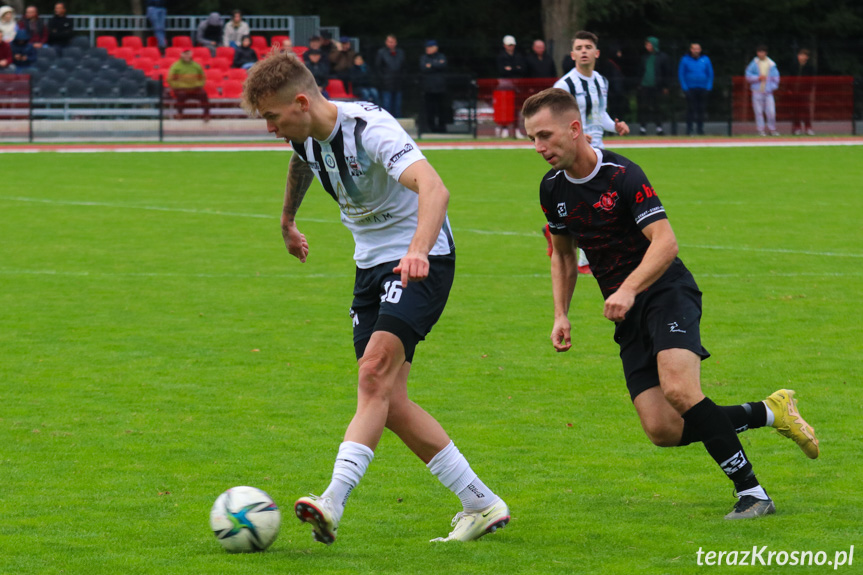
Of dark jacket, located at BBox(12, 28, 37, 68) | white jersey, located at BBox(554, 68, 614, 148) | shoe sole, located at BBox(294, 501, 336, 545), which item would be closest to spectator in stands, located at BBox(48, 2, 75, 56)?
dark jacket, located at BBox(12, 28, 37, 68)

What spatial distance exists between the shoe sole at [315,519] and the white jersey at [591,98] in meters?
8.42

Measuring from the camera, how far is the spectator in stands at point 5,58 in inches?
1161

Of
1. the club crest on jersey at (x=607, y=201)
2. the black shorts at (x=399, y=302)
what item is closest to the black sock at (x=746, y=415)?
the club crest on jersey at (x=607, y=201)

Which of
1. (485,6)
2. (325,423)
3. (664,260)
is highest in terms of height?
(485,6)

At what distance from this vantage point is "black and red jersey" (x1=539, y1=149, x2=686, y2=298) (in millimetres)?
5262

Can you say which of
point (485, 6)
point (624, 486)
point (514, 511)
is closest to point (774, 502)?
point (624, 486)

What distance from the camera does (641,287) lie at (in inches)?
196

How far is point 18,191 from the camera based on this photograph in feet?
61.9

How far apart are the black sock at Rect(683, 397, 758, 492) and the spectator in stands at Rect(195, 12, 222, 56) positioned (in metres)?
30.0

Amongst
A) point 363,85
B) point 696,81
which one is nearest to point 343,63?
point 363,85

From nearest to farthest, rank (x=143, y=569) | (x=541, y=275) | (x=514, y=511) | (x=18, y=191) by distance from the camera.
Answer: (x=143, y=569)
(x=514, y=511)
(x=541, y=275)
(x=18, y=191)

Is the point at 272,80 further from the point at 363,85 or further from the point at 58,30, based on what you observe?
the point at 58,30

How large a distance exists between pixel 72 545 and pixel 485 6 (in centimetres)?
4104

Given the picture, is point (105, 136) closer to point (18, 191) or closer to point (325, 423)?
point (18, 191)
